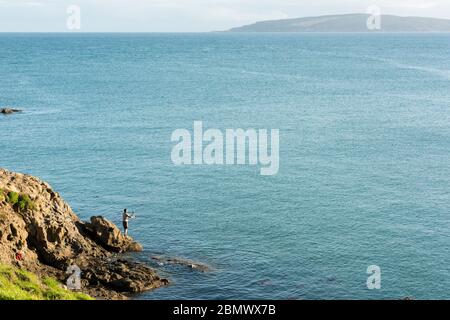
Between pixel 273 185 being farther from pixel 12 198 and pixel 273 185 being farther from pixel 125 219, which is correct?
pixel 12 198

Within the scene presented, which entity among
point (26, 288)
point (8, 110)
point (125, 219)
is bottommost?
point (125, 219)

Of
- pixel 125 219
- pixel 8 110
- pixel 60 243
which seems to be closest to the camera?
pixel 60 243

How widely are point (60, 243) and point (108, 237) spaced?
487cm

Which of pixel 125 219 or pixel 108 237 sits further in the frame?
pixel 125 219

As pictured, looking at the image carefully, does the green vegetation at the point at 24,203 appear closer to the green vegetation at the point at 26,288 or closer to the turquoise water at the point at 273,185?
the turquoise water at the point at 273,185

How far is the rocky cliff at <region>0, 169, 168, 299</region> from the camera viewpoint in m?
46.6

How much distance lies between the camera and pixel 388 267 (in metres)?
53.2

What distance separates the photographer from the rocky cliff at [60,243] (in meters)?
46.6

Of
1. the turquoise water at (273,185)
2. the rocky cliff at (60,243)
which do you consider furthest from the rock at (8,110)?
the rocky cliff at (60,243)

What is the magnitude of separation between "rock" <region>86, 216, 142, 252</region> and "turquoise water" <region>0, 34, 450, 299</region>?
1743 mm

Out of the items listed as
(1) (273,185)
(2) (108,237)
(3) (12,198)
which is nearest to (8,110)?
(1) (273,185)

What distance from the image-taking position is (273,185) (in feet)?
251

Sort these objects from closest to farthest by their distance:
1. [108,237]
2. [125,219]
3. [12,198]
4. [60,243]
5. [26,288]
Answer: [26,288] < [12,198] < [60,243] < [108,237] < [125,219]

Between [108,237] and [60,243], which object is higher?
[60,243]
